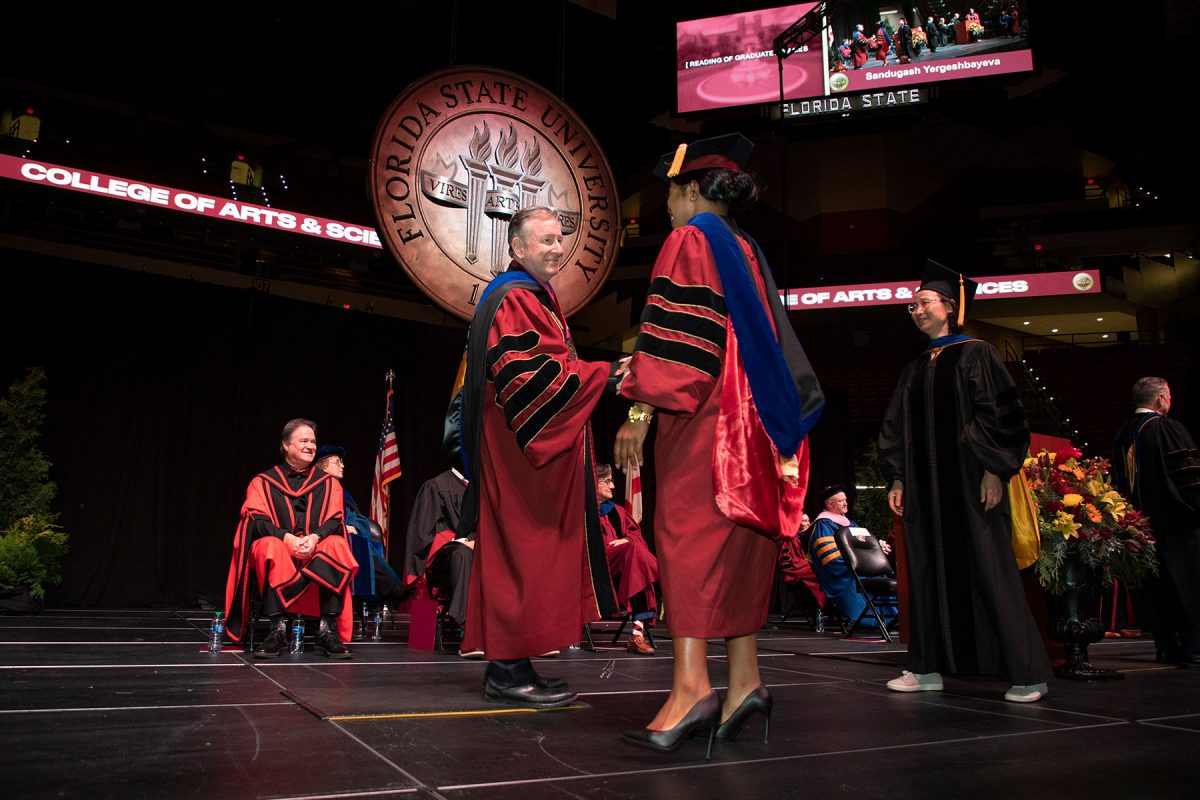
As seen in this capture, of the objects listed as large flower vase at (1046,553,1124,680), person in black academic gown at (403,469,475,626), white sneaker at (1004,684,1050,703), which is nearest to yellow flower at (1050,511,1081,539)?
large flower vase at (1046,553,1124,680)

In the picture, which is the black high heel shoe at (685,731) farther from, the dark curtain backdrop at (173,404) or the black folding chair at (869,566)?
the dark curtain backdrop at (173,404)

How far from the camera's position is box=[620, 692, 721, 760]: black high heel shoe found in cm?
194

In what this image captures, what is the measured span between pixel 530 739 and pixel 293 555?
2811mm

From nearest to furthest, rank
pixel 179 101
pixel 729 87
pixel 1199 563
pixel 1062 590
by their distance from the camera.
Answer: pixel 1062 590 → pixel 1199 563 → pixel 729 87 → pixel 179 101

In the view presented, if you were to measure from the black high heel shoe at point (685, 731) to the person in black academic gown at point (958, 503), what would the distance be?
1.49 meters

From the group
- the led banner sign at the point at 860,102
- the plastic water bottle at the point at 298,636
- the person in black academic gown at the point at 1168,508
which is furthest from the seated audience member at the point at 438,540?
the led banner sign at the point at 860,102

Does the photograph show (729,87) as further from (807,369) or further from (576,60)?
(807,369)

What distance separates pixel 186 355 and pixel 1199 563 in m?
9.95

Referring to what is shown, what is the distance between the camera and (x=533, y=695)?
2643mm

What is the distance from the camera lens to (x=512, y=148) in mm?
4141

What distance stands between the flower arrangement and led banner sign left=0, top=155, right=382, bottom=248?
28.6 ft

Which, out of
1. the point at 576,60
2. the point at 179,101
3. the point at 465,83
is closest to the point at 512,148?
the point at 465,83

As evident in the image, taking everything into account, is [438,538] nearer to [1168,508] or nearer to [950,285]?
[950,285]

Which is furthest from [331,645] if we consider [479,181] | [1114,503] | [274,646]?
[1114,503]
